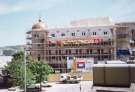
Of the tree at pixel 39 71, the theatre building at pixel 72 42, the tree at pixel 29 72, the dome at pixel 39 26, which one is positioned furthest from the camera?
the dome at pixel 39 26

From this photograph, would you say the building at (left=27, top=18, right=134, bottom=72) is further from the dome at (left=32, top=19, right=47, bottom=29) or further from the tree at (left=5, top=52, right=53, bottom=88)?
the tree at (left=5, top=52, right=53, bottom=88)

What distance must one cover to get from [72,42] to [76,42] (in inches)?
45.5

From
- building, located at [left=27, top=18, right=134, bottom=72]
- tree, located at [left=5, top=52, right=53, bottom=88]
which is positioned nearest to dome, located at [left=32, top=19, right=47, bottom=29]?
building, located at [left=27, top=18, right=134, bottom=72]

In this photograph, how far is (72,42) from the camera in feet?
311

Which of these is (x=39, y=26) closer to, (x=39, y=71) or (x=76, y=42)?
(x=76, y=42)

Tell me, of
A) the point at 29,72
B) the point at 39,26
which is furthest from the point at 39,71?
the point at 39,26

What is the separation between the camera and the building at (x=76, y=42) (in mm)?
93062

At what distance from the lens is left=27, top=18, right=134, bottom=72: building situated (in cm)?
9306

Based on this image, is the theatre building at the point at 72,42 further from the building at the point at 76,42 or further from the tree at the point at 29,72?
the tree at the point at 29,72

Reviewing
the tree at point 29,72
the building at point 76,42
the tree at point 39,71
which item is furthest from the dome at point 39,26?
the tree at point 39,71

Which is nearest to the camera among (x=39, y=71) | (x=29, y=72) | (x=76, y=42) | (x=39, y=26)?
(x=29, y=72)

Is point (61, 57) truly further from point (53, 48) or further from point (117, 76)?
point (117, 76)

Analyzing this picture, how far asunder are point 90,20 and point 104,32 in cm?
Result: 947

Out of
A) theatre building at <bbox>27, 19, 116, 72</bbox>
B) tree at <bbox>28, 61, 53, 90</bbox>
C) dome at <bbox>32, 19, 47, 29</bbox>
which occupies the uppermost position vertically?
dome at <bbox>32, 19, 47, 29</bbox>
